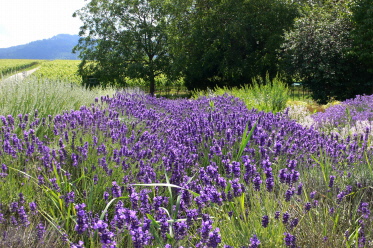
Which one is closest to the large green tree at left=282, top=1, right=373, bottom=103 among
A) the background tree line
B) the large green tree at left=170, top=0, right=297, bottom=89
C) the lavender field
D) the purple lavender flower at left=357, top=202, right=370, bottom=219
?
the background tree line

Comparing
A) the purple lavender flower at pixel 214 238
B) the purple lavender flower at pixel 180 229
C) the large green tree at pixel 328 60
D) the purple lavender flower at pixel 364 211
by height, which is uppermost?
the large green tree at pixel 328 60

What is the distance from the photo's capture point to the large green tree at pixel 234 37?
18.2 metres

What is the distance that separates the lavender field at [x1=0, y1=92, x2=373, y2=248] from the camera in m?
2.17

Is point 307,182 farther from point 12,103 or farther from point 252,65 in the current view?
point 252,65

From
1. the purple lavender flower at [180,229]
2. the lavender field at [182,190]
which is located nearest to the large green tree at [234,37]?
the lavender field at [182,190]

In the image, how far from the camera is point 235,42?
63.2ft

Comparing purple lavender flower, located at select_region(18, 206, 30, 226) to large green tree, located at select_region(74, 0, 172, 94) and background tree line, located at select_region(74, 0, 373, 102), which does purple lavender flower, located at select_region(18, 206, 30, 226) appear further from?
large green tree, located at select_region(74, 0, 172, 94)

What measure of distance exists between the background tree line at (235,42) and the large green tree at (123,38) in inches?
2.6

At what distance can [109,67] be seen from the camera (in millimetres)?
23781

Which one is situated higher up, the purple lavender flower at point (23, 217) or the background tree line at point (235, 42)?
the background tree line at point (235, 42)

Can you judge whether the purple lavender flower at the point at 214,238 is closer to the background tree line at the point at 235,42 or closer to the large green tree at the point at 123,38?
the background tree line at the point at 235,42

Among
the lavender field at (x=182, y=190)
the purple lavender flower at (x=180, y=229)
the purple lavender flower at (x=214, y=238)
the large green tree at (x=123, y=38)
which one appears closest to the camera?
the purple lavender flower at (x=214, y=238)

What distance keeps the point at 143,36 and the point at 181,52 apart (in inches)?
221

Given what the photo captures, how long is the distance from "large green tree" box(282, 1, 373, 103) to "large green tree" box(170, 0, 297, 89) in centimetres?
243
